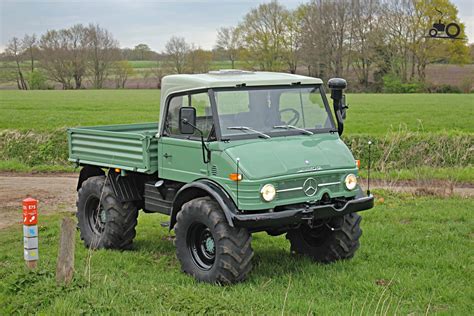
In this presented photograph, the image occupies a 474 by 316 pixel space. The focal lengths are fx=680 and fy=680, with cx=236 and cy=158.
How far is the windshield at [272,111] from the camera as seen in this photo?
27.1ft

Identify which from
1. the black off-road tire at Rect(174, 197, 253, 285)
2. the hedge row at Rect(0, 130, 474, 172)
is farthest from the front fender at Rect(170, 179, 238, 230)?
the hedge row at Rect(0, 130, 474, 172)

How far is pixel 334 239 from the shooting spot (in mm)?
8688

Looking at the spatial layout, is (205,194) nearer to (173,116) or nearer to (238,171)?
(238,171)

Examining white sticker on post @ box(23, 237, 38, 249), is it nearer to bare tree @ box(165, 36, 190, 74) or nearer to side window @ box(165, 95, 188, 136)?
side window @ box(165, 95, 188, 136)

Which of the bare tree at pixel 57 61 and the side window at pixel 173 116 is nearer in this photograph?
the side window at pixel 173 116

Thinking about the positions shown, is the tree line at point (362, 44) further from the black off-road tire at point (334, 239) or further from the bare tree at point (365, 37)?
the black off-road tire at point (334, 239)

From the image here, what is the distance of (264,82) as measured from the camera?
8531 millimetres

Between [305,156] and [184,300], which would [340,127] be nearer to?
[305,156]

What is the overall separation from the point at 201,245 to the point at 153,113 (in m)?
28.8

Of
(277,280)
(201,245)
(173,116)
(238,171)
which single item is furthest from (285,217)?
(173,116)

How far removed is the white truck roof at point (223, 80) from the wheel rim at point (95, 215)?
198cm

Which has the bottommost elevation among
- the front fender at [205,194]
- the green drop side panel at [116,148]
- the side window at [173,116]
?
the front fender at [205,194]

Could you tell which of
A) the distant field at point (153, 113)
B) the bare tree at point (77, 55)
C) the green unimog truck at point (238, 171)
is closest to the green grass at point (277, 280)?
the green unimog truck at point (238, 171)

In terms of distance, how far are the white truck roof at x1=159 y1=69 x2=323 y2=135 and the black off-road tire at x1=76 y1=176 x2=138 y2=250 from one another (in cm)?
155
